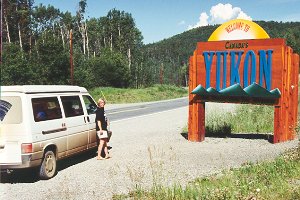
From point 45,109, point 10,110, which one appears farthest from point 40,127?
point 10,110

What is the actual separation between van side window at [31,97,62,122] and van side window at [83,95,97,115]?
1646 mm

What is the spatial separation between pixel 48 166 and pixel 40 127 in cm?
99

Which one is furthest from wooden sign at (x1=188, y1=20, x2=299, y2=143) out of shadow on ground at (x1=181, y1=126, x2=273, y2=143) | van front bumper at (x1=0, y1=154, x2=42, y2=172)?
van front bumper at (x1=0, y1=154, x2=42, y2=172)

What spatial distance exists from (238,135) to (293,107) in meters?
2.32

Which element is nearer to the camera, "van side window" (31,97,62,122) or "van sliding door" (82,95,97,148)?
"van side window" (31,97,62,122)

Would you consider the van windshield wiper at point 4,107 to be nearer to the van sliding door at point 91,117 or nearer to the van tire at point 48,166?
the van tire at point 48,166

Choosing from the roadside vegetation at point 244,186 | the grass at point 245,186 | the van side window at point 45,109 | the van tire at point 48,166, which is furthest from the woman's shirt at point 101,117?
the grass at point 245,186

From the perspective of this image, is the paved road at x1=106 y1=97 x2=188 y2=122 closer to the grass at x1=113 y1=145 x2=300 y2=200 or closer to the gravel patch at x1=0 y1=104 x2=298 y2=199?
the gravel patch at x1=0 y1=104 x2=298 y2=199

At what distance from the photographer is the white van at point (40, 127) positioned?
7.71 m

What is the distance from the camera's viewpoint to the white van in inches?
304

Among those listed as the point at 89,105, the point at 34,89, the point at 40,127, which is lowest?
the point at 40,127

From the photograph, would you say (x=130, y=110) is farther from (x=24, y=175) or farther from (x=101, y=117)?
(x=24, y=175)

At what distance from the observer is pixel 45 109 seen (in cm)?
854

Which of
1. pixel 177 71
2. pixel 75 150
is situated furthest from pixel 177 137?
pixel 177 71
